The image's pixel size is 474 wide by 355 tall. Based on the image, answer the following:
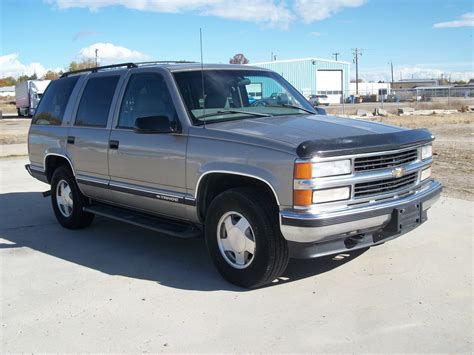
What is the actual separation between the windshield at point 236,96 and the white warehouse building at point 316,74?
73969mm

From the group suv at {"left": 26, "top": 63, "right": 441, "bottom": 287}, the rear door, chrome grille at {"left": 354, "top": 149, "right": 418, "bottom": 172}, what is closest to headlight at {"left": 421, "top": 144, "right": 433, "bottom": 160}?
suv at {"left": 26, "top": 63, "right": 441, "bottom": 287}

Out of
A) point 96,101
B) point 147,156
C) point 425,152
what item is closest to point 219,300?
point 147,156

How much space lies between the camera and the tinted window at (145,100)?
5.30 m

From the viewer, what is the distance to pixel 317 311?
4117 mm

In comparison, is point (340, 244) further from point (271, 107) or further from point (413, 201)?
point (271, 107)

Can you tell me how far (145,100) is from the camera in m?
5.57

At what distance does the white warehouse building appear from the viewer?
81375 millimetres

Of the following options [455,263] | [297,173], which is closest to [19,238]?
[297,173]

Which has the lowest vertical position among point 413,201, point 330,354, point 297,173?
point 330,354

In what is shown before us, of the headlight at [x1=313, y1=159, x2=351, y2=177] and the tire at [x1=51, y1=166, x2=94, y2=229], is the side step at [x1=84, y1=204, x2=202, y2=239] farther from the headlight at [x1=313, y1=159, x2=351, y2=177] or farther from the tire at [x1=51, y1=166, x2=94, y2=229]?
the headlight at [x1=313, y1=159, x2=351, y2=177]

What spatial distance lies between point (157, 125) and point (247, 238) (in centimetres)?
140

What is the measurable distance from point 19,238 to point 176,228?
252 cm

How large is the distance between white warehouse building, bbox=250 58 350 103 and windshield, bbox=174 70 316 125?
7397 centimetres

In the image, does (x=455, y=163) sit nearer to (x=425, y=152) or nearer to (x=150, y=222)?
(x=425, y=152)
